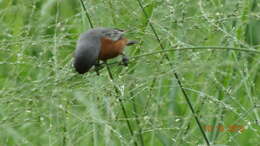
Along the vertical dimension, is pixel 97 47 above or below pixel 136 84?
below

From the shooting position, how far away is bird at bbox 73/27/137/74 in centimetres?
293

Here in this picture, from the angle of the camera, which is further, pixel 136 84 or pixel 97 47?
pixel 97 47

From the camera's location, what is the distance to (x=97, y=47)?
10.9 feet

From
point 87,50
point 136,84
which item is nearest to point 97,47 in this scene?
point 87,50

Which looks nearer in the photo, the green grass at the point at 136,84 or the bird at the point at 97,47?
the green grass at the point at 136,84

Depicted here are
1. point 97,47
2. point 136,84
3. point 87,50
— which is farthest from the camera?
point 97,47

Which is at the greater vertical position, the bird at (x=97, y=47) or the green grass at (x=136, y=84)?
the green grass at (x=136, y=84)

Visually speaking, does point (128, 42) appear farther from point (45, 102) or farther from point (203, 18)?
point (45, 102)

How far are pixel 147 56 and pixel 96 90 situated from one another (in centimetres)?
32

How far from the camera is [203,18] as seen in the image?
2.46 metres

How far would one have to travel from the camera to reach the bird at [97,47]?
9.60ft

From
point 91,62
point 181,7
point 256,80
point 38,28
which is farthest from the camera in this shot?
point 256,80

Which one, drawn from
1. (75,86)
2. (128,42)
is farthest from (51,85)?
(128,42)

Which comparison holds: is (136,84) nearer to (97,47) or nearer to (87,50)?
(87,50)
